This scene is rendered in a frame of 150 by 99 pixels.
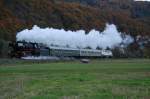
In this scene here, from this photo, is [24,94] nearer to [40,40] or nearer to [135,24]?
[40,40]

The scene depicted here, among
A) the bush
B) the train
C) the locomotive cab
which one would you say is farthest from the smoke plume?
the bush

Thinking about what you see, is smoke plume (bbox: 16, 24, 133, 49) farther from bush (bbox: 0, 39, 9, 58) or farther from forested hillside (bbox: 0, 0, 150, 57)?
bush (bbox: 0, 39, 9, 58)

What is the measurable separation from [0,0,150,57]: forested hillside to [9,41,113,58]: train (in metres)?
15.8

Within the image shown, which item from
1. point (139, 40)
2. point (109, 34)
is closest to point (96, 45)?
point (109, 34)

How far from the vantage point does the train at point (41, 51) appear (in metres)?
83.2

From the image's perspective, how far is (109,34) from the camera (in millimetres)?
134875

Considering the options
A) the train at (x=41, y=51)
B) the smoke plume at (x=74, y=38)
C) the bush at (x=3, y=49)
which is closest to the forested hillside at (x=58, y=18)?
the smoke plume at (x=74, y=38)

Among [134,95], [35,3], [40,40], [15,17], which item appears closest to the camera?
[134,95]

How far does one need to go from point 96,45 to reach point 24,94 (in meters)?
105

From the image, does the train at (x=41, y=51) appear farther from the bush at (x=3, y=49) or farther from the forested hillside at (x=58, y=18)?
the forested hillside at (x=58, y=18)

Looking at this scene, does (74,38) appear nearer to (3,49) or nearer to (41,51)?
(41,51)

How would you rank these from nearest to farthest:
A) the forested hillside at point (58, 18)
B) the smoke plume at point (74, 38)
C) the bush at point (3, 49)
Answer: the bush at point (3, 49), the smoke plume at point (74, 38), the forested hillside at point (58, 18)

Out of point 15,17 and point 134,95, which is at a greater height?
point 15,17

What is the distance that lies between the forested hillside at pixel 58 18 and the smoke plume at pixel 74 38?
182 inches
